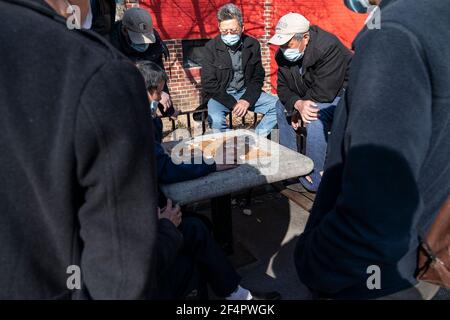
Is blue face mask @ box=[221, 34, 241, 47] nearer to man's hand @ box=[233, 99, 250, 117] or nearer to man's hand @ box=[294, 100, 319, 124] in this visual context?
man's hand @ box=[233, 99, 250, 117]

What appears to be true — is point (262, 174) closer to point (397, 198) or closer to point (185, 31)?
point (397, 198)

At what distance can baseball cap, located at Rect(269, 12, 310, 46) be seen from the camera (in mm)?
3398

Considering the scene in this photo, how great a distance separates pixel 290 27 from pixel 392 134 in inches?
116

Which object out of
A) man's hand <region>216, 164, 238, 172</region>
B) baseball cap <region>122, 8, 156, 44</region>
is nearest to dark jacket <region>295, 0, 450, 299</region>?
man's hand <region>216, 164, 238, 172</region>

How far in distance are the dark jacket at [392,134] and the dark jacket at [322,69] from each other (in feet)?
8.52

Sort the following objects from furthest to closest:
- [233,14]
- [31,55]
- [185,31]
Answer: [185,31] < [233,14] < [31,55]

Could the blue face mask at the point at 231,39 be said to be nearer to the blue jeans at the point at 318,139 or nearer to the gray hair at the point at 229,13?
the gray hair at the point at 229,13

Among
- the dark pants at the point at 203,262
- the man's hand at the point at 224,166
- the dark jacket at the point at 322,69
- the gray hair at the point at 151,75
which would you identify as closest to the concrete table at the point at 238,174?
the man's hand at the point at 224,166

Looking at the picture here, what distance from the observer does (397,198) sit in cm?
83

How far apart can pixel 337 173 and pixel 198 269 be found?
1.21m

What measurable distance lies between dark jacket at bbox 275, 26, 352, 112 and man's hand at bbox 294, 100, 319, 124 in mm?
170

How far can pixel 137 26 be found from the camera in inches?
142

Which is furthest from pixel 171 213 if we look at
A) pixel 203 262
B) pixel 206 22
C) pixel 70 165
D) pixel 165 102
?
pixel 206 22

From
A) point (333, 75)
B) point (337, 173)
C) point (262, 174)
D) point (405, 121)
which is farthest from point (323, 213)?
point (333, 75)
